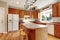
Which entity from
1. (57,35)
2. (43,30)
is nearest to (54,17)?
(57,35)

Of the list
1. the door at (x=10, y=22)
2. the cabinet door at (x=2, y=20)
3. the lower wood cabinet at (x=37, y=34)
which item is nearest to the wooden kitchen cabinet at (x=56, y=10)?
the lower wood cabinet at (x=37, y=34)

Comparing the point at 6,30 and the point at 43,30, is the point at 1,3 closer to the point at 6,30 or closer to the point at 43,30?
the point at 6,30

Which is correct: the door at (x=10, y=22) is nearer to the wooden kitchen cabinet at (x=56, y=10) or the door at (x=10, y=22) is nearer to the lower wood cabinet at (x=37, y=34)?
the wooden kitchen cabinet at (x=56, y=10)

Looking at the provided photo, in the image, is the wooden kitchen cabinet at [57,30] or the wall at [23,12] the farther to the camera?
the wall at [23,12]

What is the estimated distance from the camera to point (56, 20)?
7.43 m

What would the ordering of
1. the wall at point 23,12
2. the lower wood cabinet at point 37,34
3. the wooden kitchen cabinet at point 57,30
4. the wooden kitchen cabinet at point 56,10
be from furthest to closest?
the wall at point 23,12 < the wooden kitchen cabinet at point 56,10 < the wooden kitchen cabinet at point 57,30 < the lower wood cabinet at point 37,34

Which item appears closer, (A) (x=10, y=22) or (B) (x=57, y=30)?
(B) (x=57, y=30)

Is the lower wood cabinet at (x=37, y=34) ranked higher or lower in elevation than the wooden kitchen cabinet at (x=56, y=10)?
lower

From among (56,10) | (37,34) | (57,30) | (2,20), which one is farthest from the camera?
(2,20)

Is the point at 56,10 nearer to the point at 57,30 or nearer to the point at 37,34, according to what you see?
the point at 57,30

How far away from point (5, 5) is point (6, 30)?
2.26 m

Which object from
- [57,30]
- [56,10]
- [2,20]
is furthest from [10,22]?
[57,30]

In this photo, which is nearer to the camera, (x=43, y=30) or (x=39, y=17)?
(x=43, y=30)

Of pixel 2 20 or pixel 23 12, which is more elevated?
pixel 23 12
